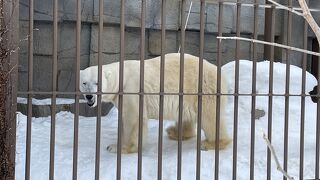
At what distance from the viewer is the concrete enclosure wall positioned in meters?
6.80

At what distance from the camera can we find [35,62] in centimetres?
686

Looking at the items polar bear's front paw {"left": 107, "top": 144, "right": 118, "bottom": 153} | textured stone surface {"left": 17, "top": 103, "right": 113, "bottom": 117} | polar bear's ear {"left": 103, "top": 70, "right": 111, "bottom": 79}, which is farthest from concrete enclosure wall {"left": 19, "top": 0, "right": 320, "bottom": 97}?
polar bear's front paw {"left": 107, "top": 144, "right": 118, "bottom": 153}

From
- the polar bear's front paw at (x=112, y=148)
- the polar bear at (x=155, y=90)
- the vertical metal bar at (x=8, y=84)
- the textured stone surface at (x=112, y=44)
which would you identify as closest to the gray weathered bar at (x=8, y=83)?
the vertical metal bar at (x=8, y=84)

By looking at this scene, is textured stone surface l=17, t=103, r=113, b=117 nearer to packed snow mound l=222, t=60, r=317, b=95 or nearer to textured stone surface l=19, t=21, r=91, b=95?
textured stone surface l=19, t=21, r=91, b=95

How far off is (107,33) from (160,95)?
162 inches

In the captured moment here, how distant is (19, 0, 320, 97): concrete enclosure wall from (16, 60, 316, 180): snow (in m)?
0.94

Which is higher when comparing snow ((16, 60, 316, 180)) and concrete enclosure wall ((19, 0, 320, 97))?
concrete enclosure wall ((19, 0, 320, 97))

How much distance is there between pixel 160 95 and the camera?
3.12 meters

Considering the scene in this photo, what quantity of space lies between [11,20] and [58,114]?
3.84m

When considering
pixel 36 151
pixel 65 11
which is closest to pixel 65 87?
pixel 65 11

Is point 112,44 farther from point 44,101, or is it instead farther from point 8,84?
point 8,84

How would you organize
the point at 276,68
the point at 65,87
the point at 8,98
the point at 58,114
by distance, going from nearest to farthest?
1. the point at 8,98
2. the point at 276,68
3. the point at 58,114
4. the point at 65,87

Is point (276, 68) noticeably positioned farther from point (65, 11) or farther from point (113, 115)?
point (65, 11)

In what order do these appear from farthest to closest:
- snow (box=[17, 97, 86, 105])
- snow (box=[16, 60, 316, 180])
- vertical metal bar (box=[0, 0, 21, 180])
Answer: snow (box=[17, 97, 86, 105]), snow (box=[16, 60, 316, 180]), vertical metal bar (box=[0, 0, 21, 180])
